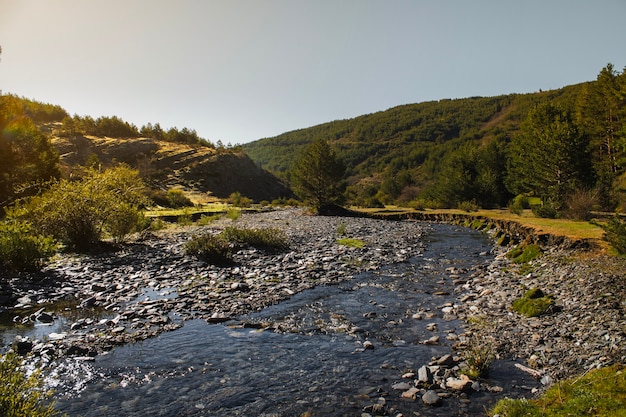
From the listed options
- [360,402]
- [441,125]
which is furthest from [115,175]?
[441,125]

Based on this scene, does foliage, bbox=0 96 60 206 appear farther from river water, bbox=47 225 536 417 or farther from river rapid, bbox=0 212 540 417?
river water, bbox=47 225 536 417

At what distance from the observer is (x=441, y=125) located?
627 feet

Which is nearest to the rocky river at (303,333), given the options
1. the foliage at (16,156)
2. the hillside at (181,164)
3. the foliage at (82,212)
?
the foliage at (82,212)

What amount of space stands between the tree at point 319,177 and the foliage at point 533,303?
45.4m

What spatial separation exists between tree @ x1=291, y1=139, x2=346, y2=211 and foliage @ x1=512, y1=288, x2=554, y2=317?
149 ft

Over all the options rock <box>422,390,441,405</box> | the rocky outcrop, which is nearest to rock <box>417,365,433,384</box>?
rock <box>422,390,441,405</box>

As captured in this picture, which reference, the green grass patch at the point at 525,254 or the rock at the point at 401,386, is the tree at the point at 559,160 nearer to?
the green grass patch at the point at 525,254

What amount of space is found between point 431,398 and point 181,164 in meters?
90.3

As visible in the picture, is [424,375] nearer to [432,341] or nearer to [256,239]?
[432,341]

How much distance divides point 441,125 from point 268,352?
200m

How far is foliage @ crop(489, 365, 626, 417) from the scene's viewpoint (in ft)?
16.1

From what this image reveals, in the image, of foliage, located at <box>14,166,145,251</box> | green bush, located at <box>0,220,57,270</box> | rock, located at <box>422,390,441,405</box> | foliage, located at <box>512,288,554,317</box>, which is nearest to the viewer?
rock, located at <box>422,390,441,405</box>

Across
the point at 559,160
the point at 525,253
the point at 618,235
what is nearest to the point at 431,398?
the point at 618,235

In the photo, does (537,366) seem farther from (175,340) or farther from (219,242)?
(219,242)
